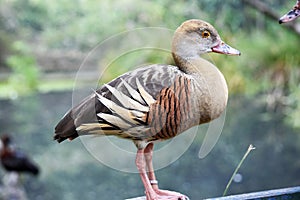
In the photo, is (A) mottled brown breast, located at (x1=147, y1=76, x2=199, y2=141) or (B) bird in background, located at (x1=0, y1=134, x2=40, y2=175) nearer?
(A) mottled brown breast, located at (x1=147, y1=76, x2=199, y2=141)

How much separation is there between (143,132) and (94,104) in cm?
10

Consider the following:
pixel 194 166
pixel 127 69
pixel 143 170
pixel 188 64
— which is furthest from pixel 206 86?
pixel 194 166

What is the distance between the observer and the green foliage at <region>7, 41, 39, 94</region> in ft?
27.7

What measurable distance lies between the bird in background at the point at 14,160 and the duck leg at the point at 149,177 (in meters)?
2.85

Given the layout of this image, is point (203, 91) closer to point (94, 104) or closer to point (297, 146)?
point (94, 104)

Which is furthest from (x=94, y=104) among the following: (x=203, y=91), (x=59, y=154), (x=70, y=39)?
(x=70, y=39)

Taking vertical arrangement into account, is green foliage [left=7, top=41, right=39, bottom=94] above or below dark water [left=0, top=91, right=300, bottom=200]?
above

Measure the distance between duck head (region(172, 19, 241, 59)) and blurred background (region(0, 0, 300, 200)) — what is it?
13cm

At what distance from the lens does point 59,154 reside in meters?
4.55

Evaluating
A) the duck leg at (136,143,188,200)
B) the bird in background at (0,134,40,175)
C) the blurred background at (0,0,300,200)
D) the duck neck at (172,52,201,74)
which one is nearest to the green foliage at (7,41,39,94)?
the blurred background at (0,0,300,200)

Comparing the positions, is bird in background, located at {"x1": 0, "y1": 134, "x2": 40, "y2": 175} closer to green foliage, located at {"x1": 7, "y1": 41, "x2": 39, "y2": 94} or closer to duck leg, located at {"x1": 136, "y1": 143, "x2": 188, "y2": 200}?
duck leg, located at {"x1": 136, "y1": 143, "x2": 188, "y2": 200}

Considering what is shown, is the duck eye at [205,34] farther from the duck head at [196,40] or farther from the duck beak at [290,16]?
the duck beak at [290,16]

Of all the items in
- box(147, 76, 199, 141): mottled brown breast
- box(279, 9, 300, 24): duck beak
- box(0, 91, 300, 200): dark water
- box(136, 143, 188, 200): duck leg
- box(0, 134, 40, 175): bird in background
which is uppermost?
box(279, 9, 300, 24): duck beak

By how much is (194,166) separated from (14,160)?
1.29 m
